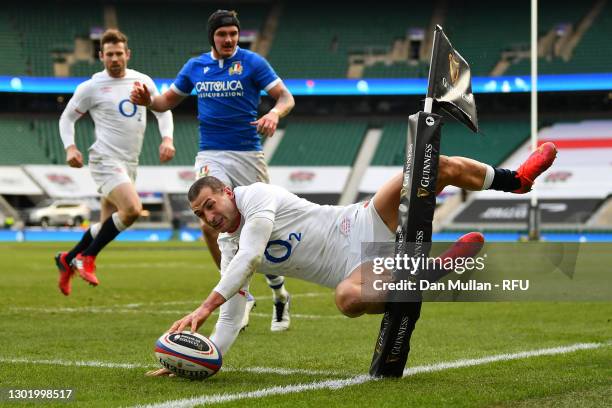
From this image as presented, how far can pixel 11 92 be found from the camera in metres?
40.4

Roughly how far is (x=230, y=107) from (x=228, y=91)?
0.45ft

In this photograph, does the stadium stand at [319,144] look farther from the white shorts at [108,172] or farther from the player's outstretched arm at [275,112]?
the player's outstretched arm at [275,112]

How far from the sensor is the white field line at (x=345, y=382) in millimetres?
3951

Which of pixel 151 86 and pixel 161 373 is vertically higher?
pixel 151 86

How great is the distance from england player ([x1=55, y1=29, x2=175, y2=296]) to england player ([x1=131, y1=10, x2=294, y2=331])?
128 cm


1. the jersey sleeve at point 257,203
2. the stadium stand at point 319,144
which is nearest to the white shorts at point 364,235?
the jersey sleeve at point 257,203

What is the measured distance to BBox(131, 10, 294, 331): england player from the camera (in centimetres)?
733

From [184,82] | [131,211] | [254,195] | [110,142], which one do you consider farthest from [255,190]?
[110,142]

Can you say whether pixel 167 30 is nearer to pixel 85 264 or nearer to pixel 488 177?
pixel 85 264

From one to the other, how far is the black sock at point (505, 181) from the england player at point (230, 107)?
8.29 ft

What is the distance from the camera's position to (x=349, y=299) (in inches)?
182

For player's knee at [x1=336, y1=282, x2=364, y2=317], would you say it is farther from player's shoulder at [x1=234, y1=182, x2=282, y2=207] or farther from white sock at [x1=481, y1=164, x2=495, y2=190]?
white sock at [x1=481, y1=164, x2=495, y2=190]

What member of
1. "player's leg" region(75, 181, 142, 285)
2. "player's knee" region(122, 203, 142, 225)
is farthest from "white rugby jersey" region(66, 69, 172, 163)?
"player's knee" region(122, 203, 142, 225)

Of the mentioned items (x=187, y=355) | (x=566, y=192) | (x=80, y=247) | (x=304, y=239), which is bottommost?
(x=566, y=192)
